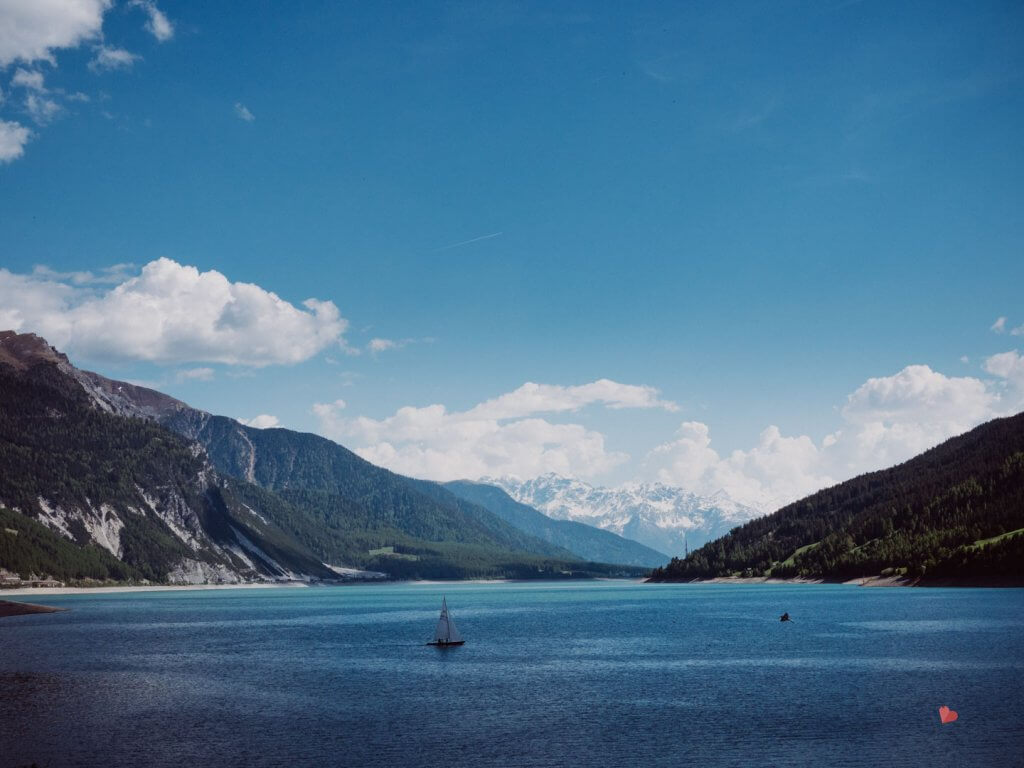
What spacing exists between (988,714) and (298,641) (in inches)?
4161

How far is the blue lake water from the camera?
199 feet

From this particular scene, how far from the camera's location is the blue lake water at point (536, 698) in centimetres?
6056

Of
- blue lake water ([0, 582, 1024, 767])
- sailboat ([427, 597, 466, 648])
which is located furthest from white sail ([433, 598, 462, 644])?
blue lake water ([0, 582, 1024, 767])

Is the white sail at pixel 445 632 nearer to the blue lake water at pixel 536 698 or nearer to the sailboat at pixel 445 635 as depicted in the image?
the sailboat at pixel 445 635

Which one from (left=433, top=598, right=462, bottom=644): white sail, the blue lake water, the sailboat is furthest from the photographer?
(left=433, top=598, right=462, bottom=644): white sail

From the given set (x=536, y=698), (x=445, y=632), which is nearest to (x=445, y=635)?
(x=445, y=632)

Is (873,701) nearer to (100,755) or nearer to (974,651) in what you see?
(974,651)

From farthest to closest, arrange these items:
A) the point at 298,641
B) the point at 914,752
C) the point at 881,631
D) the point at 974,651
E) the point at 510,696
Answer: the point at 298,641, the point at 881,631, the point at 974,651, the point at 510,696, the point at 914,752

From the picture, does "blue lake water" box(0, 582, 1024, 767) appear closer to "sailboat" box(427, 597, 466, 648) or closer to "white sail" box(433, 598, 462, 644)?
"sailboat" box(427, 597, 466, 648)

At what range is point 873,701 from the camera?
75.8 metres

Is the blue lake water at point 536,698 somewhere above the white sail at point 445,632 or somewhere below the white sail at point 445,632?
below

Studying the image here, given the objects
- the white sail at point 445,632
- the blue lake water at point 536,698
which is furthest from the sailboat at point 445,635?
the blue lake water at point 536,698

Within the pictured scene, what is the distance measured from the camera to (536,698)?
82438mm

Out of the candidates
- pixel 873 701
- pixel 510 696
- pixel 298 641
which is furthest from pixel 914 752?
pixel 298 641
